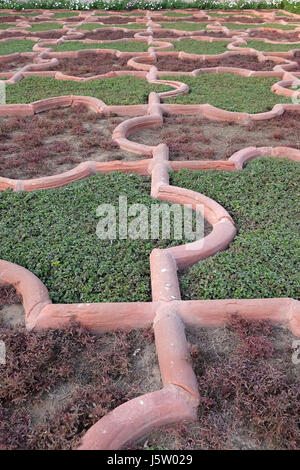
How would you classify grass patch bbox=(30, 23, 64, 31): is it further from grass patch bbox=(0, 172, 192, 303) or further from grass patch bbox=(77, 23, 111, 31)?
Answer: grass patch bbox=(0, 172, 192, 303)

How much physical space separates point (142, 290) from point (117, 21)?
39.1 ft

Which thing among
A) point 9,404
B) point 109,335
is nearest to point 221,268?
point 109,335

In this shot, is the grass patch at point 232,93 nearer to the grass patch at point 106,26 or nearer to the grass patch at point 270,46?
the grass patch at point 270,46

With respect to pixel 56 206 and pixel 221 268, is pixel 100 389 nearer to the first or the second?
pixel 221 268

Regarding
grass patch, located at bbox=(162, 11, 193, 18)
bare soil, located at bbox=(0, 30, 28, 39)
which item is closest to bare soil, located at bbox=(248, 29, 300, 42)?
grass patch, located at bbox=(162, 11, 193, 18)

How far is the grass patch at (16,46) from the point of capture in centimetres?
853

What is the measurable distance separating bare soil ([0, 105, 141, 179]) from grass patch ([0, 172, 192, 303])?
0.57 metres

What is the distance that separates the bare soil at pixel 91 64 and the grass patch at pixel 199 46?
1487mm

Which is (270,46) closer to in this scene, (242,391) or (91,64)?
(91,64)

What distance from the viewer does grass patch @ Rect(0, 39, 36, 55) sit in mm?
8531

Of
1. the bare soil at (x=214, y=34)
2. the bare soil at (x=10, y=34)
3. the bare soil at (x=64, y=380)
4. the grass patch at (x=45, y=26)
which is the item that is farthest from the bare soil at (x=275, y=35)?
the bare soil at (x=64, y=380)

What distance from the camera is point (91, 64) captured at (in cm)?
759

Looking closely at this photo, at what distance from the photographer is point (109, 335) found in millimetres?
2258

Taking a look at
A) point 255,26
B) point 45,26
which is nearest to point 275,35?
point 255,26
